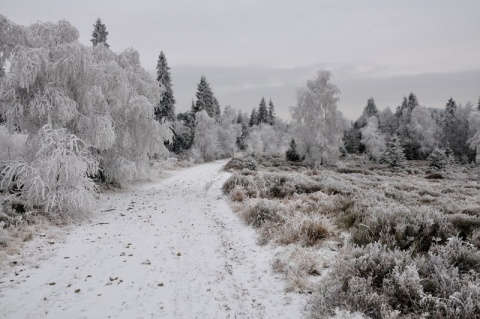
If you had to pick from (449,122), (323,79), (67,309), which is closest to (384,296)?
(67,309)

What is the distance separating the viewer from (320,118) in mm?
31828

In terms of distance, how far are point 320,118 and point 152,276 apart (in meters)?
29.1

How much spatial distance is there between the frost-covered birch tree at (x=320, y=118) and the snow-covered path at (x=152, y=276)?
981 inches

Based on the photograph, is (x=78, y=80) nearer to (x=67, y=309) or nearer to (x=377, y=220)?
(x=67, y=309)

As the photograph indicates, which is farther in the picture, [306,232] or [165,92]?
[165,92]

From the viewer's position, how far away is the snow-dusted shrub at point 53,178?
27.9ft

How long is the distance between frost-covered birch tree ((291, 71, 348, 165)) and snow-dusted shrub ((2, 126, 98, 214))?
26.6 meters

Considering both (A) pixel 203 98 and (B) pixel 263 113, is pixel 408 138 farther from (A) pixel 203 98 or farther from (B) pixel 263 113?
(A) pixel 203 98

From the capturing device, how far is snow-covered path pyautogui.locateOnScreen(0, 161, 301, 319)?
14.7 ft

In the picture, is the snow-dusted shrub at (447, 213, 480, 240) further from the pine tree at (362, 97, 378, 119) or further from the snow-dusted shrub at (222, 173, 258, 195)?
the pine tree at (362, 97, 378, 119)

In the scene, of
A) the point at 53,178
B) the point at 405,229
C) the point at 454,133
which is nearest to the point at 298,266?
the point at 405,229

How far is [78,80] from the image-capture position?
34.8 ft

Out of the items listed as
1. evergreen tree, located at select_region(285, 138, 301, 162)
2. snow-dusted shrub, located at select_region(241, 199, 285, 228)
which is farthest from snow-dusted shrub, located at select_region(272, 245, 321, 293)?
evergreen tree, located at select_region(285, 138, 301, 162)

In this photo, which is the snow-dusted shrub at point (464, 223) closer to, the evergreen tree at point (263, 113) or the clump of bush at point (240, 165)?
the clump of bush at point (240, 165)
